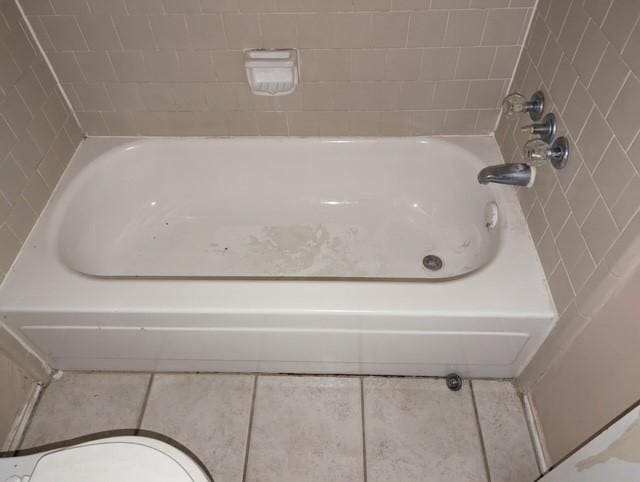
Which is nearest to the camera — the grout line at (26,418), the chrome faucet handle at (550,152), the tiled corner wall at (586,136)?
the tiled corner wall at (586,136)

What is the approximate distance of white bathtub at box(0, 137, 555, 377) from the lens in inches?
47.4

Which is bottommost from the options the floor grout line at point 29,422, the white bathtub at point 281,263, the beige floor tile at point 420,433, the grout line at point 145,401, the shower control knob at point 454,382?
the beige floor tile at point 420,433

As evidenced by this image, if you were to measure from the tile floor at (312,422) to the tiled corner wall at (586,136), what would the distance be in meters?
0.48

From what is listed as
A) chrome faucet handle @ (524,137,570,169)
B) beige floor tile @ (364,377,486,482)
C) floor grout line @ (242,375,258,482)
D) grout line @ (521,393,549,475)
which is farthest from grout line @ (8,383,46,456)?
chrome faucet handle @ (524,137,570,169)

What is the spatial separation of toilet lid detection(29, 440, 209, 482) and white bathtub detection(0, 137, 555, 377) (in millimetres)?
342

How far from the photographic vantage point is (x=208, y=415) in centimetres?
142

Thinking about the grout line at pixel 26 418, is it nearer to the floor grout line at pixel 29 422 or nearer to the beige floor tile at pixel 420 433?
the floor grout line at pixel 29 422

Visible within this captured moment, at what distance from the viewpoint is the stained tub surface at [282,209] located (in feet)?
5.39

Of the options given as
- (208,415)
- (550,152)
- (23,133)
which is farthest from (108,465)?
(550,152)

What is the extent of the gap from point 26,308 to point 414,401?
1.15 meters

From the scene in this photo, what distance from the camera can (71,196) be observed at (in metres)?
1.50

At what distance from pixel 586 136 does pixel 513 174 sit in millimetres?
283

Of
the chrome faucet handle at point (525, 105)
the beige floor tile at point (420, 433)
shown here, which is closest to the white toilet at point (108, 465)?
the beige floor tile at point (420, 433)

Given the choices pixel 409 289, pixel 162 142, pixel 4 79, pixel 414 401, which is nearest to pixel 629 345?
pixel 409 289
